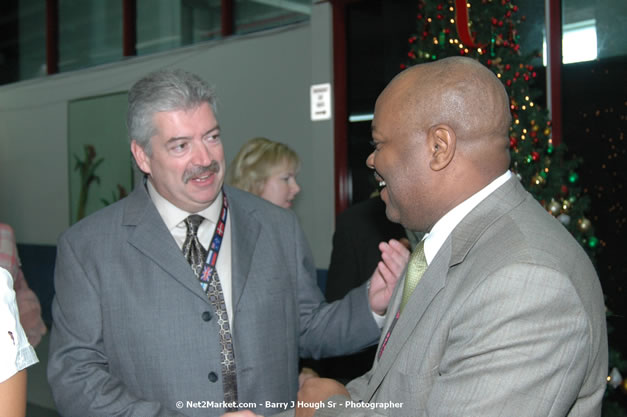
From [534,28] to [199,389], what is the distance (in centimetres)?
413

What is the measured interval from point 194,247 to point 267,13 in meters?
5.41

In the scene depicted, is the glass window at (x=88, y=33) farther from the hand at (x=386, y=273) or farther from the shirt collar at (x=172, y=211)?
the hand at (x=386, y=273)

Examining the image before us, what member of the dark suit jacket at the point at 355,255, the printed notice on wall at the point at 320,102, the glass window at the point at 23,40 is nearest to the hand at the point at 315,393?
the dark suit jacket at the point at 355,255

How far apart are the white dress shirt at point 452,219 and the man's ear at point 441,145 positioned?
10 cm

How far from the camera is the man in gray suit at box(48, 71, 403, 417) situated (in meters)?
1.76

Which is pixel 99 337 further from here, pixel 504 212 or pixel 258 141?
pixel 258 141

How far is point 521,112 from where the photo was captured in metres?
3.96

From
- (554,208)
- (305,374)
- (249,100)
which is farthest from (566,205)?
(249,100)

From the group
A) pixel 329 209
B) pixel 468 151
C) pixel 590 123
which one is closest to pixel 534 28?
pixel 590 123

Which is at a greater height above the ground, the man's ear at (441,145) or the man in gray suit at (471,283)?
the man's ear at (441,145)

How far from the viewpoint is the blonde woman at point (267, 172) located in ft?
11.7

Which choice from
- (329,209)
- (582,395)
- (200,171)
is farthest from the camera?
(329,209)

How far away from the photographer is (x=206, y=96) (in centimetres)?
193

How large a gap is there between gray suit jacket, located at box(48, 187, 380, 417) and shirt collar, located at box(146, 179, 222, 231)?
5 centimetres
